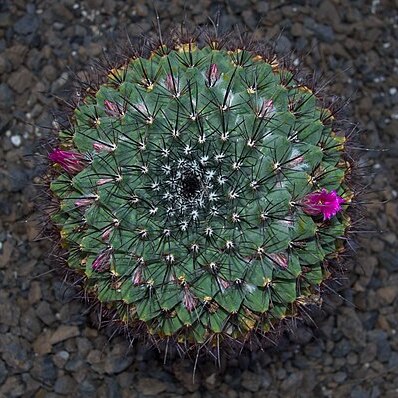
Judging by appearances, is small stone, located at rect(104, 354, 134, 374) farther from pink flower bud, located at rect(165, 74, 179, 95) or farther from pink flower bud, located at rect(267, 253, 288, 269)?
pink flower bud, located at rect(165, 74, 179, 95)

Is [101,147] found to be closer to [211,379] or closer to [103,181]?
[103,181]

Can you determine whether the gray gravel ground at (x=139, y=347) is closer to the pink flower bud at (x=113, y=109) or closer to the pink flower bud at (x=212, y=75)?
the pink flower bud at (x=212, y=75)

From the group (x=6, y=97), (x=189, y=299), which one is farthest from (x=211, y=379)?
(x=6, y=97)

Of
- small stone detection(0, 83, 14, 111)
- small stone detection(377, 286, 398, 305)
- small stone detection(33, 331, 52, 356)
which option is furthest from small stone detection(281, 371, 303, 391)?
small stone detection(0, 83, 14, 111)

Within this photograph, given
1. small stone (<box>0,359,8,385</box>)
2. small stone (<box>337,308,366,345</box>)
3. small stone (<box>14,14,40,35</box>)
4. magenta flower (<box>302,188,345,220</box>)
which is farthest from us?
small stone (<box>14,14,40,35</box>)

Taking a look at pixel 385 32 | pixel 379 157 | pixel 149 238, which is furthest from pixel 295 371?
pixel 385 32

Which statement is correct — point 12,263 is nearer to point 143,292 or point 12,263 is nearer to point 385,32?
point 143,292

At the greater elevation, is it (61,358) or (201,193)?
(201,193)

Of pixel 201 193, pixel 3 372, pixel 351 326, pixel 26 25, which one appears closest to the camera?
pixel 201 193
